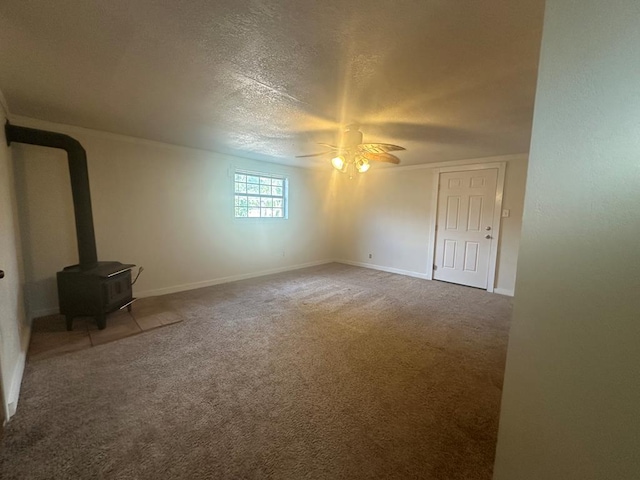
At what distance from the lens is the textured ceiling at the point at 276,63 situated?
1246mm

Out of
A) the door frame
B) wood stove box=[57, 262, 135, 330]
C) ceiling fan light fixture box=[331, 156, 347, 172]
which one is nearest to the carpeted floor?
wood stove box=[57, 262, 135, 330]

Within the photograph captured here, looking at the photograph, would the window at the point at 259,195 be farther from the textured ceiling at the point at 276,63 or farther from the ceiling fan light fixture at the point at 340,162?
the ceiling fan light fixture at the point at 340,162

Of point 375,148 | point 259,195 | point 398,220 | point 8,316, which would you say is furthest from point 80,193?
point 398,220

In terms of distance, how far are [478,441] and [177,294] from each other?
12.8ft

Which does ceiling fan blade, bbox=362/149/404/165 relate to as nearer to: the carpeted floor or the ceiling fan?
the ceiling fan

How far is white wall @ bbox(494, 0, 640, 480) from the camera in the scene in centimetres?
61

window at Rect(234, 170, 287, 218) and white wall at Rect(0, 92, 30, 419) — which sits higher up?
window at Rect(234, 170, 287, 218)

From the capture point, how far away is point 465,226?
4582 millimetres

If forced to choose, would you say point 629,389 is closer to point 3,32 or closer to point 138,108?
point 3,32

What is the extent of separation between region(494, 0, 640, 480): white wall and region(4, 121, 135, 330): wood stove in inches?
135

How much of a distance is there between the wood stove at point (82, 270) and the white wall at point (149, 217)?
1.40 feet

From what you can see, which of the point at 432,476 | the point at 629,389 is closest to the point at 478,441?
the point at 432,476

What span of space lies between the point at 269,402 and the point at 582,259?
1812 mm

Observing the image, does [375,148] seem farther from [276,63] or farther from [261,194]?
[261,194]
